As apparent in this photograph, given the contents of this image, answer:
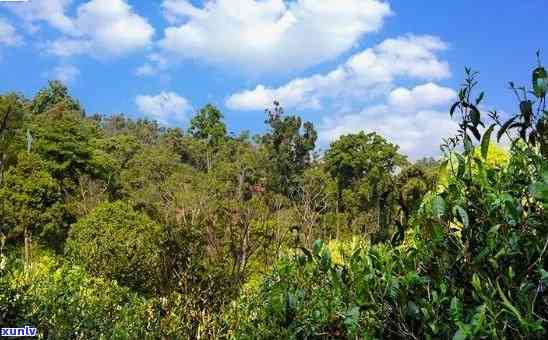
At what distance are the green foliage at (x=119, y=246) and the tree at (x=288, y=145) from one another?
2228cm

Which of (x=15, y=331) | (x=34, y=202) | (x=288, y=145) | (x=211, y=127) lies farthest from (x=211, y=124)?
(x=15, y=331)

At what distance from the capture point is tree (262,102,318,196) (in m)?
37.1

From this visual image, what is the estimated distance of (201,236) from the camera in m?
7.13

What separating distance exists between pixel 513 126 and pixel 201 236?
606 centimetres

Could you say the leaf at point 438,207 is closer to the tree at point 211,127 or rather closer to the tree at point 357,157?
the tree at point 357,157

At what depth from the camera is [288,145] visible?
123ft

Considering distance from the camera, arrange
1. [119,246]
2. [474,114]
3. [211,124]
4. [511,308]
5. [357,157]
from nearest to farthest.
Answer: [511,308], [474,114], [119,246], [357,157], [211,124]

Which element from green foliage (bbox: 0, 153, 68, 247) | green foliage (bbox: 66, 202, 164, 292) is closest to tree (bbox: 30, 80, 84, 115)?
green foliage (bbox: 0, 153, 68, 247)

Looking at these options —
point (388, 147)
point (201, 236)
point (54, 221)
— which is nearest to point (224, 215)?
point (201, 236)

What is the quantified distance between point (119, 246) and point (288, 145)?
1032 inches

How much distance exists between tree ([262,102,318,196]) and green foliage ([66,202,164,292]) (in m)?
22.3

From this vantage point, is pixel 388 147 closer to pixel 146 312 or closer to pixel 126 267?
pixel 126 267

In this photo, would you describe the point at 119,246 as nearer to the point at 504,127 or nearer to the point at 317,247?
the point at 317,247

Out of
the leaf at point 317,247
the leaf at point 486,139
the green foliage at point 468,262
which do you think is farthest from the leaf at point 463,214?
the leaf at point 317,247
